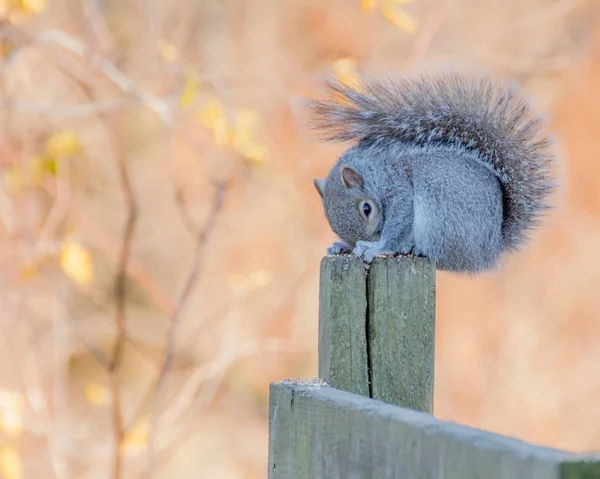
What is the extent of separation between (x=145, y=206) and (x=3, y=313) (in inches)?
37.0

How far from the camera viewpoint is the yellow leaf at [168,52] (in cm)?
315

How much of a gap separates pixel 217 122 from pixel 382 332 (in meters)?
2.05

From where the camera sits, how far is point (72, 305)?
12.5 feet

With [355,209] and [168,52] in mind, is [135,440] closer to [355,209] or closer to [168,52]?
[168,52]

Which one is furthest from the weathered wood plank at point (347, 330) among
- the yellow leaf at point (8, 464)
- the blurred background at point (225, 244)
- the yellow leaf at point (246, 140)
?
the yellow leaf at point (8, 464)

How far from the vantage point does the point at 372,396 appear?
3.36ft

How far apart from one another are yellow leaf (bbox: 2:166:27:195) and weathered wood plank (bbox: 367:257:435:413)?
7.53ft

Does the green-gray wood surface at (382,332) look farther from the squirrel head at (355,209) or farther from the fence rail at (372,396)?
the squirrel head at (355,209)

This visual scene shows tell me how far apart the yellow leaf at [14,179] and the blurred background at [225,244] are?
5 centimetres

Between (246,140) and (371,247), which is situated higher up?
(246,140)

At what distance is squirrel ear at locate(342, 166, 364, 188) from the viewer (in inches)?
62.5

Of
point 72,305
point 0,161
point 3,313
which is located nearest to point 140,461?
point 72,305

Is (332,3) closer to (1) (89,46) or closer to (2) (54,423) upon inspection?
(1) (89,46)

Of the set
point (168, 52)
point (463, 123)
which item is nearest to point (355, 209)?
point (463, 123)
